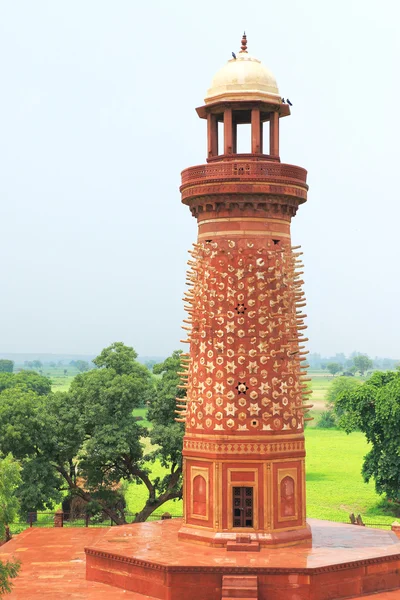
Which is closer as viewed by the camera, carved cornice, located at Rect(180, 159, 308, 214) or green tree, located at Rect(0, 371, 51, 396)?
carved cornice, located at Rect(180, 159, 308, 214)

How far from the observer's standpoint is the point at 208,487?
19.1 metres

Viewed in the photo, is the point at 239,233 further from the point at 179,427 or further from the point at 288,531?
the point at 179,427

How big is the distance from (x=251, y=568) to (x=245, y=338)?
17.0 feet

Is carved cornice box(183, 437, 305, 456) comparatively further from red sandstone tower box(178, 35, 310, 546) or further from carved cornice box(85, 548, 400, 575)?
carved cornice box(85, 548, 400, 575)

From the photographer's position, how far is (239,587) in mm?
16766

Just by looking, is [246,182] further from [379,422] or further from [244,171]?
[379,422]

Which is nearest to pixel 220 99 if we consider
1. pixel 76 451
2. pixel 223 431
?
pixel 223 431

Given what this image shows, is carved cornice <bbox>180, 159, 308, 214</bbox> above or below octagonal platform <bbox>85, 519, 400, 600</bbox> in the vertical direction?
above

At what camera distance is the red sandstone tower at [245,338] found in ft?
62.0

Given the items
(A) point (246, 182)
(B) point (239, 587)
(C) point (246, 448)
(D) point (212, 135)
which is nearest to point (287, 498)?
(C) point (246, 448)

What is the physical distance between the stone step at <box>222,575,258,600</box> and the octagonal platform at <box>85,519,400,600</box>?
0.13 ft

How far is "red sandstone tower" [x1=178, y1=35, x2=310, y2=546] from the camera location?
18.9m

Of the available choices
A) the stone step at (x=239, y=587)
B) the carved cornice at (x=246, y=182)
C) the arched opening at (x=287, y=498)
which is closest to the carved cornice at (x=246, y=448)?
the arched opening at (x=287, y=498)

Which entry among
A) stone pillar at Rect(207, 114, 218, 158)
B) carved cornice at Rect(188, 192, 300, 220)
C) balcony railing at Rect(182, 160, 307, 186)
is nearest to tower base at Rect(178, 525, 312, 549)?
carved cornice at Rect(188, 192, 300, 220)
